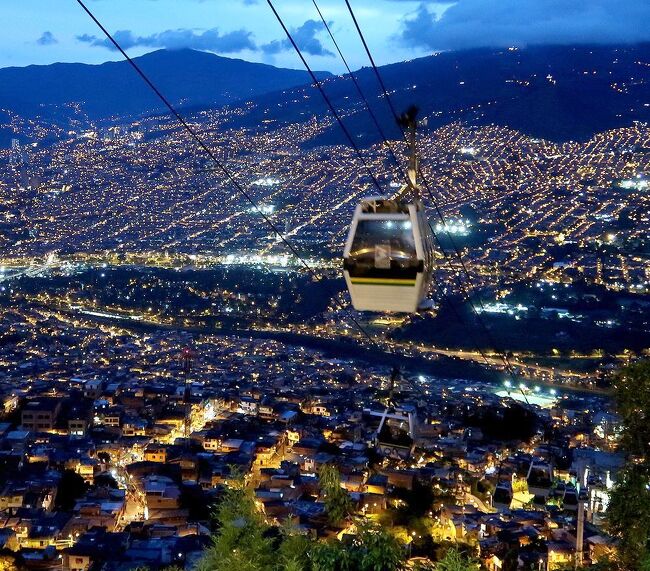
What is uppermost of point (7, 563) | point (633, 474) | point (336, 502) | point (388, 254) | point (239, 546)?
point (388, 254)

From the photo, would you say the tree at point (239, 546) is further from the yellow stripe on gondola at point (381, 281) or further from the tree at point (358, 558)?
the yellow stripe on gondola at point (381, 281)

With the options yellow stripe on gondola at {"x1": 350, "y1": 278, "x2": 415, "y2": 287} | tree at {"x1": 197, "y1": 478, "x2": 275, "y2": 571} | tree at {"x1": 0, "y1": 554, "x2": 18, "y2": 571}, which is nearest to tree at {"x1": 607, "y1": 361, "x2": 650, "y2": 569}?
yellow stripe on gondola at {"x1": 350, "y1": 278, "x2": 415, "y2": 287}

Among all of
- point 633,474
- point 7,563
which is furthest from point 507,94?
point 633,474

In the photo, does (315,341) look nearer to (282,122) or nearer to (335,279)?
(335,279)

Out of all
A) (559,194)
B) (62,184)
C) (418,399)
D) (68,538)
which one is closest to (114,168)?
(62,184)

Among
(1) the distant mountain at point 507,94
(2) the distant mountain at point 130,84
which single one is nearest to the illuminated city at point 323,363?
(1) the distant mountain at point 507,94

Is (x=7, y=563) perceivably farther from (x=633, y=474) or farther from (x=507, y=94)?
(x=507, y=94)

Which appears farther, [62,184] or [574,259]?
[62,184]
